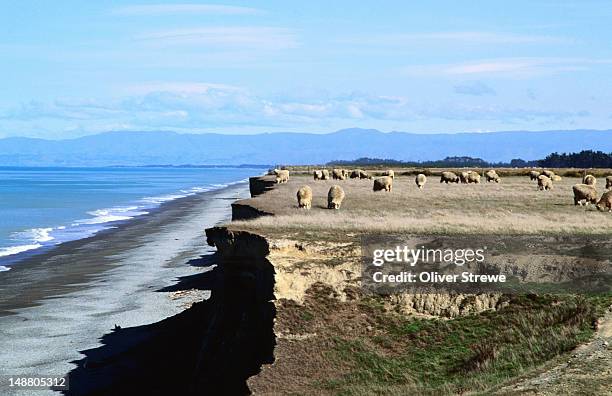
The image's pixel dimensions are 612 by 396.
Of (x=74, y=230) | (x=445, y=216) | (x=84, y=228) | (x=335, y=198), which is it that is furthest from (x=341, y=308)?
(x=84, y=228)

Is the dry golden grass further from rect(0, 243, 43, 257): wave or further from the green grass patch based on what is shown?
rect(0, 243, 43, 257): wave

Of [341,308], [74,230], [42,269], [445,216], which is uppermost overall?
[445,216]

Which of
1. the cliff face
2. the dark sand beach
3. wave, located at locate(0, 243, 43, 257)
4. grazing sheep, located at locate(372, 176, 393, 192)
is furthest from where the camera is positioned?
wave, located at locate(0, 243, 43, 257)

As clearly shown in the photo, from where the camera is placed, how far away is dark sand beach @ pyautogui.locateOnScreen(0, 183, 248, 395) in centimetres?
3078

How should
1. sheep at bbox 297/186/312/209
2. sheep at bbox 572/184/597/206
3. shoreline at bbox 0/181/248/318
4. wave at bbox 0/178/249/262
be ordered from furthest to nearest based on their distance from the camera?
wave at bbox 0/178/249/262 < sheep at bbox 572/184/597/206 < shoreline at bbox 0/181/248/318 < sheep at bbox 297/186/312/209

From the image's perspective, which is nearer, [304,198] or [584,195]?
[304,198]

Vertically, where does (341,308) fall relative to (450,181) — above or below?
below

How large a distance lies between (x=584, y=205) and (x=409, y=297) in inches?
1050

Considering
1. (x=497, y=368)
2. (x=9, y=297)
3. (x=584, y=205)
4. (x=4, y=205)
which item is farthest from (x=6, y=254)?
(x=4, y=205)

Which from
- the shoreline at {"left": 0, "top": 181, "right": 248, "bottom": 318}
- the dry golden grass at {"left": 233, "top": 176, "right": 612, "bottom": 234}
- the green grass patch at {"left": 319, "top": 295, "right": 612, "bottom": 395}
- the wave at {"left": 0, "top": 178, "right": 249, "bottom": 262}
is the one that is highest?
the dry golden grass at {"left": 233, "top": 176, "right": 612, "bottom": 234}

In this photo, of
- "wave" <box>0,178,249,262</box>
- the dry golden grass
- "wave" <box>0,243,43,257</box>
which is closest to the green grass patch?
the dry golden grass

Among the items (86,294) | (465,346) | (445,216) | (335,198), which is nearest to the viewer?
(465,346)

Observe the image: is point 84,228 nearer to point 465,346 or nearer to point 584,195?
point 584,195

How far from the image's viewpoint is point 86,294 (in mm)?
41812
